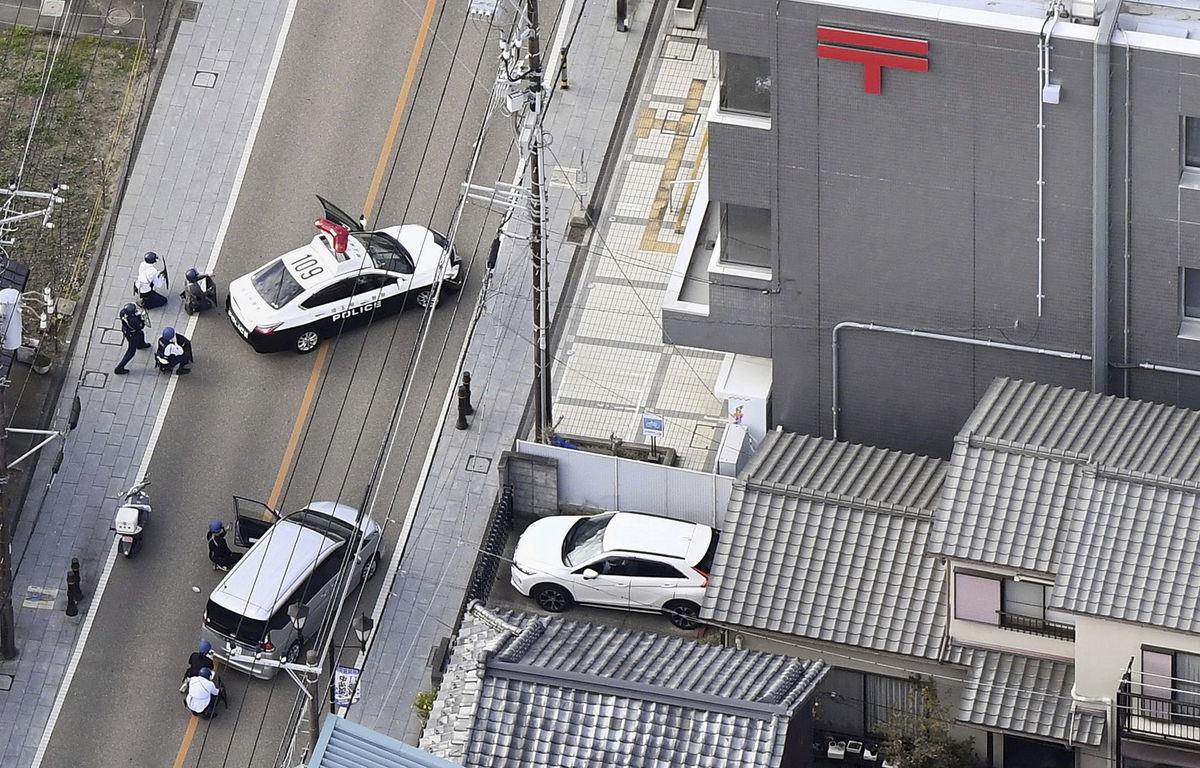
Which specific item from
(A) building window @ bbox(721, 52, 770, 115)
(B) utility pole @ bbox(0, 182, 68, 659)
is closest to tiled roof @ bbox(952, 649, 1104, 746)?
(A) building window @ bbox(721, 52, 770, 115)

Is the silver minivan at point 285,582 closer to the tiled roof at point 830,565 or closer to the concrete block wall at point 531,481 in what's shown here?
the concrete block wall at point 531,481

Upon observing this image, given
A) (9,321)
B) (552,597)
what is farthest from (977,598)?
(9,321)

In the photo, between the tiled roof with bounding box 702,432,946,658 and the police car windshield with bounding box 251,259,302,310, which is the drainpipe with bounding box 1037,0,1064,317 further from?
the police car windshield with bounding box 251,259,302,310

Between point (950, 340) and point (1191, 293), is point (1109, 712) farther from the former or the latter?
point (950, 340)

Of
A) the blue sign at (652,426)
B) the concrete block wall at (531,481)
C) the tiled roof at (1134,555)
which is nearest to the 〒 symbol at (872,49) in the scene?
the tiled roof at (1134,555)

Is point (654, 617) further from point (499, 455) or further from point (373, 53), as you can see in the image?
point (373, 53)

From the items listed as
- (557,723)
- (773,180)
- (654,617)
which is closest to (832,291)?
(773,180)
